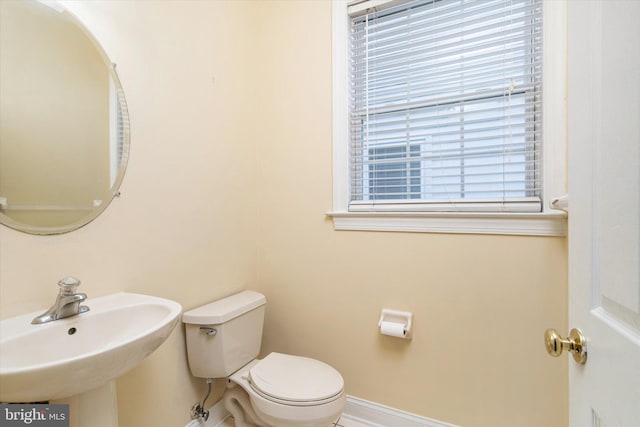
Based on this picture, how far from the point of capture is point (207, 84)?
5.17 ft

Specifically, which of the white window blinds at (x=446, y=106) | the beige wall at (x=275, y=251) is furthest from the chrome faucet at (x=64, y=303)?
the white window blinds at (x=446, y=106)

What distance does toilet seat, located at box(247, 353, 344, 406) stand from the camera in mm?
1250

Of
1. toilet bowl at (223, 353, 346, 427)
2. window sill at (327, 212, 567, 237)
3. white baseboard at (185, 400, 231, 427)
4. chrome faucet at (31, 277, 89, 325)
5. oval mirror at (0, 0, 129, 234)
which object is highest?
oval mirror at (0, 0, 129, 234)

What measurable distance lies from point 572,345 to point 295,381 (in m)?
1.10

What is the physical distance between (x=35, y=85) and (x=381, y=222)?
146 cm

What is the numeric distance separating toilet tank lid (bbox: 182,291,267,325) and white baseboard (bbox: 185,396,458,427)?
535mm

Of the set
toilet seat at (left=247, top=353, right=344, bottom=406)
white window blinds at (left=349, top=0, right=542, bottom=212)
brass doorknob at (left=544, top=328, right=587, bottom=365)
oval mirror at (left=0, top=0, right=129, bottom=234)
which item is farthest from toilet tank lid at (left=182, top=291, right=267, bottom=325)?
brass doorknob at (left=544, top=328, right=587, bottom=365)

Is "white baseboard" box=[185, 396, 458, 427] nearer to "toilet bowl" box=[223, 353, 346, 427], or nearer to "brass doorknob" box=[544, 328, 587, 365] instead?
"toilet bowl" box=[223, 353, 346, 427]

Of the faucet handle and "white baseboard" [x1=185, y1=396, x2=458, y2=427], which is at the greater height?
the faucet handle

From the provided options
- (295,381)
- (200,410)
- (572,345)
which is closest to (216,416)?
(200,410)

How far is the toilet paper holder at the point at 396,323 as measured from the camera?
1.49 metres

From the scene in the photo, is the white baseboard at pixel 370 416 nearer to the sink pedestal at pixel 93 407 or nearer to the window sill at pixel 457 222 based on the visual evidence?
the sink pedestal at pixel 93 407

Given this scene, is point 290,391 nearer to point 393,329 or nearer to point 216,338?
point 216,338

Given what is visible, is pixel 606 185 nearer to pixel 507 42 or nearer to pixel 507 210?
pixel 507 210
